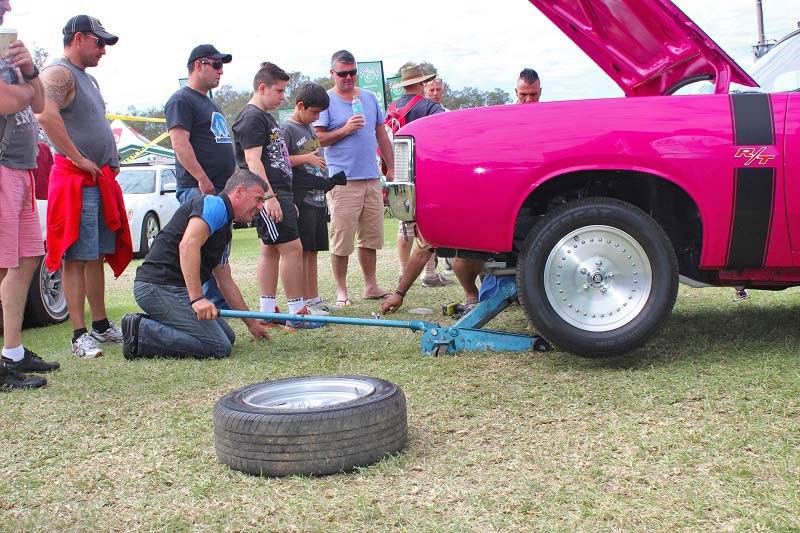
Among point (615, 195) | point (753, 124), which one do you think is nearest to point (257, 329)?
point (615, 195)

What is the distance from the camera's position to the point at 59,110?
5160 millimetres

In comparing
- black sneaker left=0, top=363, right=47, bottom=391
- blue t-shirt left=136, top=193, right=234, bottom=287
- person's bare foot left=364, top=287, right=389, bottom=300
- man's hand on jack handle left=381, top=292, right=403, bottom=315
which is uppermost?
blue t-shirt left=136, top=193, right=234, bottom=287

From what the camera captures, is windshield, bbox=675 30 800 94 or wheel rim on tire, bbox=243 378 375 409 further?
windshield, bbox=675 30 800 94

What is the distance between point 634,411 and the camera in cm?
342

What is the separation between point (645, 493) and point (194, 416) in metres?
2.02

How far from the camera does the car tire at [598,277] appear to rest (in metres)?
4.04

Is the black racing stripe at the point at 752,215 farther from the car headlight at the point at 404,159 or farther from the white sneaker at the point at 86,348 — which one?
the white sneaker at the point at 86,348

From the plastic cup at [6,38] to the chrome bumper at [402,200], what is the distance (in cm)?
203

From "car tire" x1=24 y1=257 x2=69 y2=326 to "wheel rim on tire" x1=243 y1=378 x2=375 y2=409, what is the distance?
364cm

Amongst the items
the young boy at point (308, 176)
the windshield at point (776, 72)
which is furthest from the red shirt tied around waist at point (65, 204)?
the windshield at point (776, 72)

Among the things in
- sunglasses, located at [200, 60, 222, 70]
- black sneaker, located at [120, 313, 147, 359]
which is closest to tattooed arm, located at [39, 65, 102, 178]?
sunglasses, located at [200, 60, 222, 70]

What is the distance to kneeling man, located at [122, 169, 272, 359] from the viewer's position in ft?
15.4

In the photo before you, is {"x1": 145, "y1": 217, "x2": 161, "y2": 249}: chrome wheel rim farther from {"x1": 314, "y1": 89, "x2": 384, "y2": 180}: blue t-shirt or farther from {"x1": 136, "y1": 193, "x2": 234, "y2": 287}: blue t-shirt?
{"x1": 136, "y1": 193, "x2": 234, "y2": 287}: blue t-shirt

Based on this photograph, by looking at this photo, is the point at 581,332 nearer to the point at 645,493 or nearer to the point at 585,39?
the point at 645,493
